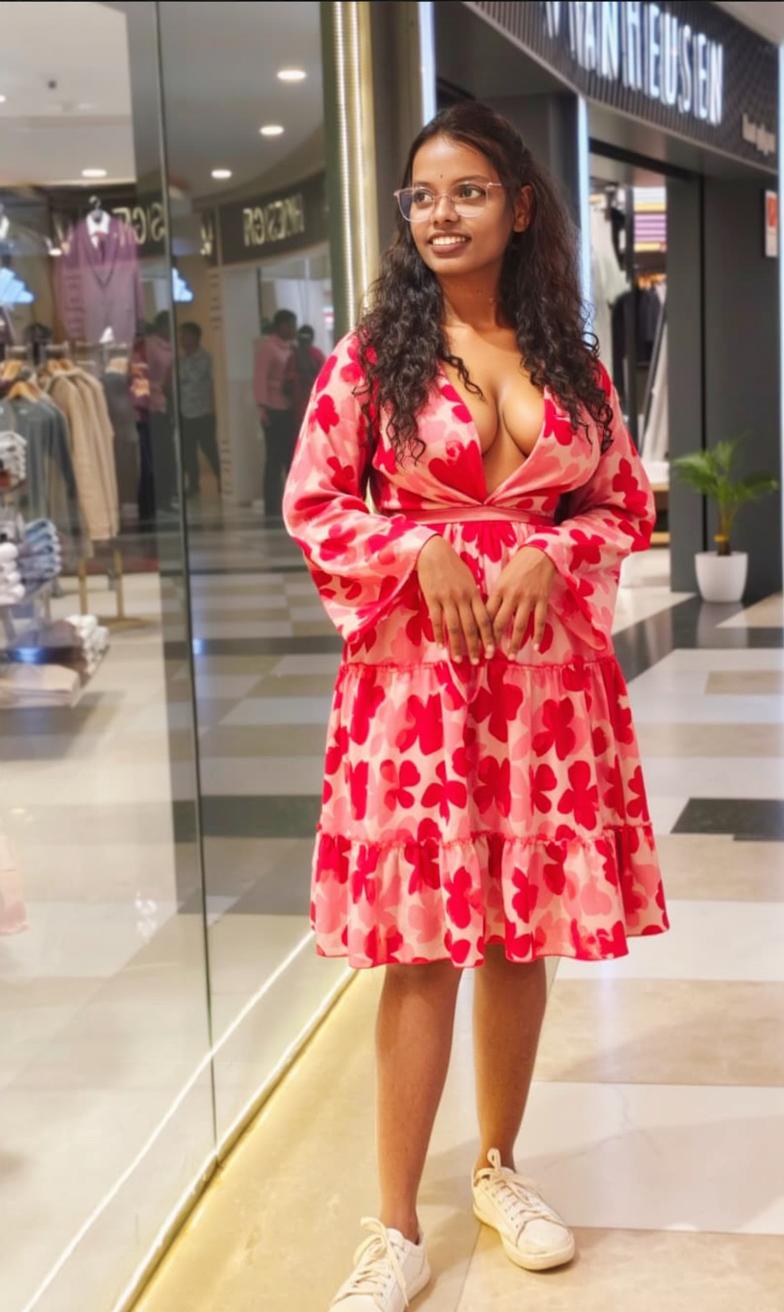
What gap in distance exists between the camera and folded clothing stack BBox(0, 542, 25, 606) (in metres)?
1.82

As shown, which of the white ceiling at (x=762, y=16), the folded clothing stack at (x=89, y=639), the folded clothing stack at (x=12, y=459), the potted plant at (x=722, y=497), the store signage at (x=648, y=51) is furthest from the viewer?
the potted plant at (x=722, y=497)

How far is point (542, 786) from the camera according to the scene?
6.64ft

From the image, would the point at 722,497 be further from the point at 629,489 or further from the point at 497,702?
the point at 497,702

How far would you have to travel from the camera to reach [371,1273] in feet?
6.74

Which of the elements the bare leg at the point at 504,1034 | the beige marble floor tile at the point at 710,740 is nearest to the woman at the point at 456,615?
the bare leg at the point at 504,1034

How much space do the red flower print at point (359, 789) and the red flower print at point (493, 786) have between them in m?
0.14

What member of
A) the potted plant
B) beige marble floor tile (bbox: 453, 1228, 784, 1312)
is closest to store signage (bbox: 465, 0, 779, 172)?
the potted plant

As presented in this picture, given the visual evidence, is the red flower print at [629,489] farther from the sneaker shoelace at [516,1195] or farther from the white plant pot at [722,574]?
the white plant pot at [722,574]

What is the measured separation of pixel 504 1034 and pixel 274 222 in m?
1.67

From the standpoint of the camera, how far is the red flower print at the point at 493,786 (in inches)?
79.3

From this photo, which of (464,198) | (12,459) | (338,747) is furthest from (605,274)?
(12,459)

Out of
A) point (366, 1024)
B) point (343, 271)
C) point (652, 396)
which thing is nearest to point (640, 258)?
point (652, 396)

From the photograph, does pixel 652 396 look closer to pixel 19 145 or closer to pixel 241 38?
pixel 241 38

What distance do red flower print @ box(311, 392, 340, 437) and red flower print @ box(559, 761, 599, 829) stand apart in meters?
0.51
